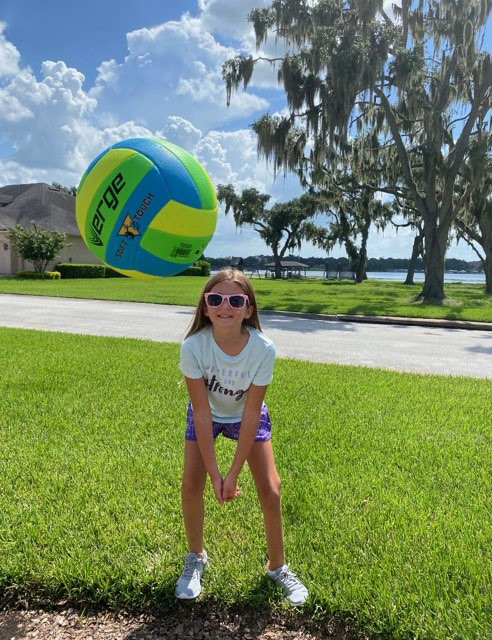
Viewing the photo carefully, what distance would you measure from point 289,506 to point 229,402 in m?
1.13

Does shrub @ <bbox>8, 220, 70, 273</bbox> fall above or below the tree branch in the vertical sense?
below

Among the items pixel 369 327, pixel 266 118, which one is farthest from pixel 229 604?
pixel 266 118

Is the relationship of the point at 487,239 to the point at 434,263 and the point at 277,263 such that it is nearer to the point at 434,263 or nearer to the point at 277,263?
the point at 434,263

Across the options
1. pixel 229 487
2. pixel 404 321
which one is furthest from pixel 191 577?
pixel 404 321

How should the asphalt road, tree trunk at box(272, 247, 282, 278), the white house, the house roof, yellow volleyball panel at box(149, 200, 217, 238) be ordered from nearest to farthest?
1. yellow volleyball panel at box(149, 200, 217, 238)
2. the asphalt road
3. the white house
4. the house roof
5. tree trunk at box(272, 247, 282, 278)

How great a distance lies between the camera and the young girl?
2082mm

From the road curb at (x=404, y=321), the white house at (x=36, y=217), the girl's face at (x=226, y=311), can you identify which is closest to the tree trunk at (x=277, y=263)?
the white house at (x=36, y=217)

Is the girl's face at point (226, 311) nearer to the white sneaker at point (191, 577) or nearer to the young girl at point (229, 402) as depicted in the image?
the young girl at point (229, 402)

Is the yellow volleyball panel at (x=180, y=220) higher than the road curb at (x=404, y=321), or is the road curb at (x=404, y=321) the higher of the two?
the yellow volleyball panel at (x=180, y=220)

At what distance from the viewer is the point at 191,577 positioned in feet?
7.37

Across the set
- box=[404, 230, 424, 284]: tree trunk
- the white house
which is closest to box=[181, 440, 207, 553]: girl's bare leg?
the white house

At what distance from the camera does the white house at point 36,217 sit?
116ft

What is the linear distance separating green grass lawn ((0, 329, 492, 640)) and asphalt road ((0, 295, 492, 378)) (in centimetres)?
252

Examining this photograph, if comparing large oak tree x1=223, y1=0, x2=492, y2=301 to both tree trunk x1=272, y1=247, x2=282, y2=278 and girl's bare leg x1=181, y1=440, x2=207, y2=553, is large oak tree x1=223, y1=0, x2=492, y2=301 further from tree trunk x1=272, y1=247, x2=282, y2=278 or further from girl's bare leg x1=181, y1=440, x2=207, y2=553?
tree trunk x1=272, y1=247, x2=282, y2=278
